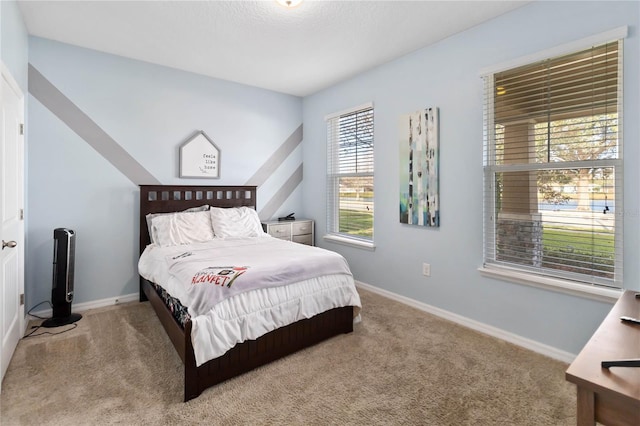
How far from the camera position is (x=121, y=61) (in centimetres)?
345

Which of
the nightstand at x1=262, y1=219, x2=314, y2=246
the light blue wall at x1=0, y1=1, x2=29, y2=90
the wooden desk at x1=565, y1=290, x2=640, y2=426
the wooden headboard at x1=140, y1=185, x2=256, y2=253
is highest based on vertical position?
the light blue wall at x1=0, y1=1, x2=29, y2=90

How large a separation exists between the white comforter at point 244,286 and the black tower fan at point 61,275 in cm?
62

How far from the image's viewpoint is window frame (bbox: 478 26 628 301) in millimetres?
2104

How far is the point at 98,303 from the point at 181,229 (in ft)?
3.83

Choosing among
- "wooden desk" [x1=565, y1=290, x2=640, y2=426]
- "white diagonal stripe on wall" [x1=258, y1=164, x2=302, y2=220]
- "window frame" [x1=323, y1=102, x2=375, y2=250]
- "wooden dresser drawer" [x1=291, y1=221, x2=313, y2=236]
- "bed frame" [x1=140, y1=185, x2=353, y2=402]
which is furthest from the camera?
"white diagonal stripe on wall" [x1=258, y1=164, x2=302, y2=220]

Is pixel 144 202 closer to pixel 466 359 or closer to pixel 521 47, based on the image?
pixel 466 359

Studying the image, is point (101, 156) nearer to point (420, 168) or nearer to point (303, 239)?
point (303, 239)

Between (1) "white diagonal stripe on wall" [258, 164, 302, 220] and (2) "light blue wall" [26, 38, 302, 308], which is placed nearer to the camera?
(2) "light blue wall" [26, 38, 302, 308]

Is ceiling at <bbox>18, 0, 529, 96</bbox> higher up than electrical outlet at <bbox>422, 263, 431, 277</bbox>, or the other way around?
ceiling at <bbox>18, 0, 529, 96</bbox>

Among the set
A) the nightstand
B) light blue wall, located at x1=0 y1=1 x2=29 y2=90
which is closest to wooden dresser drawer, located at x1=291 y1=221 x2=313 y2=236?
the nightstand

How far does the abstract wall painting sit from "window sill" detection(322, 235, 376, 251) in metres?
0.60

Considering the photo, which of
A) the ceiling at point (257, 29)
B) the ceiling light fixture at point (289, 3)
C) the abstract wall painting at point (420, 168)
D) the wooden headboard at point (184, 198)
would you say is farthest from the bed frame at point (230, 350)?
the ceiling light fixture at point (289, 3)

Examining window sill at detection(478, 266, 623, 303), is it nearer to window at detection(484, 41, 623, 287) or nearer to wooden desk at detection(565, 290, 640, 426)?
window at detection(484, 41, 623, 287)

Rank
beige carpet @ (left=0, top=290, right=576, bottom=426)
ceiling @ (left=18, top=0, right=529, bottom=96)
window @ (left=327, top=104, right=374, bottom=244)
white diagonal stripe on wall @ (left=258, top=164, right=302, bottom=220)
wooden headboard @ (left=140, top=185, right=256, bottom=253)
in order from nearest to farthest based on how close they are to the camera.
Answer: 1. beige carpet @ (left=0, top=290, right=576, bottom=426)
2. ceiling @ (left=18, top=0, right=529, bottom=96)
3. wooden headboard @ (left=140, top=185, right=256, bottom=253)
4. window @ (left=327, top=104, right=374, bottom=244)
5. white diagonal stripe on wall @ (left=258, top=164, right=302, bottom=220)
